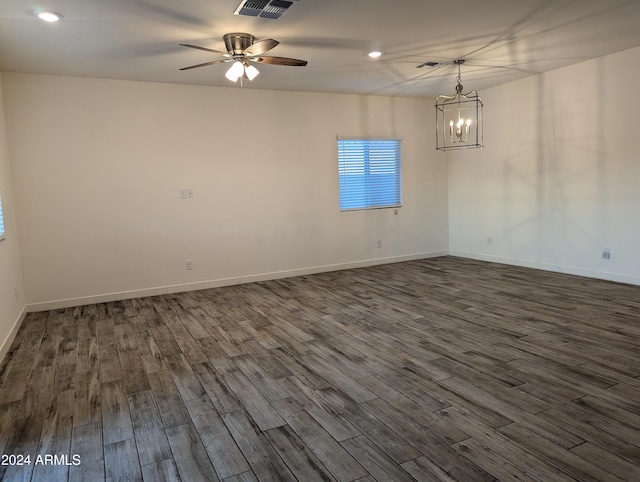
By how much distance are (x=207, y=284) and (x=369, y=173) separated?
3.16 m

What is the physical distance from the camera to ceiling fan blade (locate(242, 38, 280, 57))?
344 centimetres

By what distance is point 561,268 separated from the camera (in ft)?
19.7

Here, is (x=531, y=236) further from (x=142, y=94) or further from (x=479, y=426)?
(x=142, y=94)

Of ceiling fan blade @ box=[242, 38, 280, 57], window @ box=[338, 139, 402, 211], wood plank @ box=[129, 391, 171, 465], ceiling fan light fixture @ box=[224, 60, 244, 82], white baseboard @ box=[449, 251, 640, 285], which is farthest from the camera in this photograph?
window @ box=[338, 139, 402, 211]

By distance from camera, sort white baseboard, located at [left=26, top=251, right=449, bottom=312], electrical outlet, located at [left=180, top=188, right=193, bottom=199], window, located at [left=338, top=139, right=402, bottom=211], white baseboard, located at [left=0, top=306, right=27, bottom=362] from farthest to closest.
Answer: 1. window, located at [left=338, top=139, right=402, bottom=211]
2. electrical outlet, located at [left=180, top=188, right=193, bottom=199]
3. white baseboard, located at [left=26, top=251, right=449, bottom=312]
4. white baseboard, located at [left=0, top=306, right=27, bottom=362]

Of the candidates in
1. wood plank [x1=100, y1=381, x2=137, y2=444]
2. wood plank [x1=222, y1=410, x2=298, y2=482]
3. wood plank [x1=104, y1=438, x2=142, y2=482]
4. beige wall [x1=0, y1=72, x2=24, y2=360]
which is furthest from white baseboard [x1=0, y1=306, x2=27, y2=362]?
wood plank [x1=222, y1=410, x2=298, y2=482]

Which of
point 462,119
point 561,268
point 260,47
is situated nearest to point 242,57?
point 260,47

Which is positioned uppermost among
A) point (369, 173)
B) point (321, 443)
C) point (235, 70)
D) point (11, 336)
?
point (235, 70)

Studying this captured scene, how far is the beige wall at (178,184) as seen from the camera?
16.4 feet

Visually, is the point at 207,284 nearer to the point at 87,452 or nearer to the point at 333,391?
the point at 333,391

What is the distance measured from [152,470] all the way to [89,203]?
13.3ft

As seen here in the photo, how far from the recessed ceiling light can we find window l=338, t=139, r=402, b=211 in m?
4.18

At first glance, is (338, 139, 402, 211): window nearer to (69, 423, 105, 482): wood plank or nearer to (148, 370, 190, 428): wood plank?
(148, 370, 190, 428): wood plank

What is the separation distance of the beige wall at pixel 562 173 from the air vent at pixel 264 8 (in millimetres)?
4278
